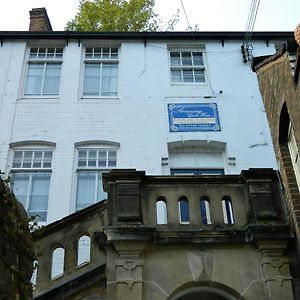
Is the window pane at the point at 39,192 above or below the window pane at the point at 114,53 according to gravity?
below

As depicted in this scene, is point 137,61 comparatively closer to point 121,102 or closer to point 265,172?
point 121,102

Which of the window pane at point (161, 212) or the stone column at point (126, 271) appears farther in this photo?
the window pane at point (161, 212)

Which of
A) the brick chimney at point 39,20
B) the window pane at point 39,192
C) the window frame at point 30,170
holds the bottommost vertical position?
the window pane at point 39,192

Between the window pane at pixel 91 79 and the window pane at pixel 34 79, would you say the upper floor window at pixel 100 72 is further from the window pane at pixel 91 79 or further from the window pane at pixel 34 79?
the window pane at pixel 34 79

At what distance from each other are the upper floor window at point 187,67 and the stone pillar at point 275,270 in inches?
324

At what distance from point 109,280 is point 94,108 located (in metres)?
7.46

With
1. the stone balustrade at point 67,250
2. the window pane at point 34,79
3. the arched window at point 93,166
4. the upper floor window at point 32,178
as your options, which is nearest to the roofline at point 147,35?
the window pane at point 34,79

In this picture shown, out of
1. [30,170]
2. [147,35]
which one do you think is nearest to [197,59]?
[147,35]

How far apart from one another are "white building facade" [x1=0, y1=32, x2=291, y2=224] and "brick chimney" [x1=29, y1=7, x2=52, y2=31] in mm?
1582

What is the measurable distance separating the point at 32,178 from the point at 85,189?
1360mm

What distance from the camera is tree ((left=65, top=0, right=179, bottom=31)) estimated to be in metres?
20.2

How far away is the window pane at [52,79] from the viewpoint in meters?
14.0

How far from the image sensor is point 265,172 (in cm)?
745

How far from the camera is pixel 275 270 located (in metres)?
6.75
